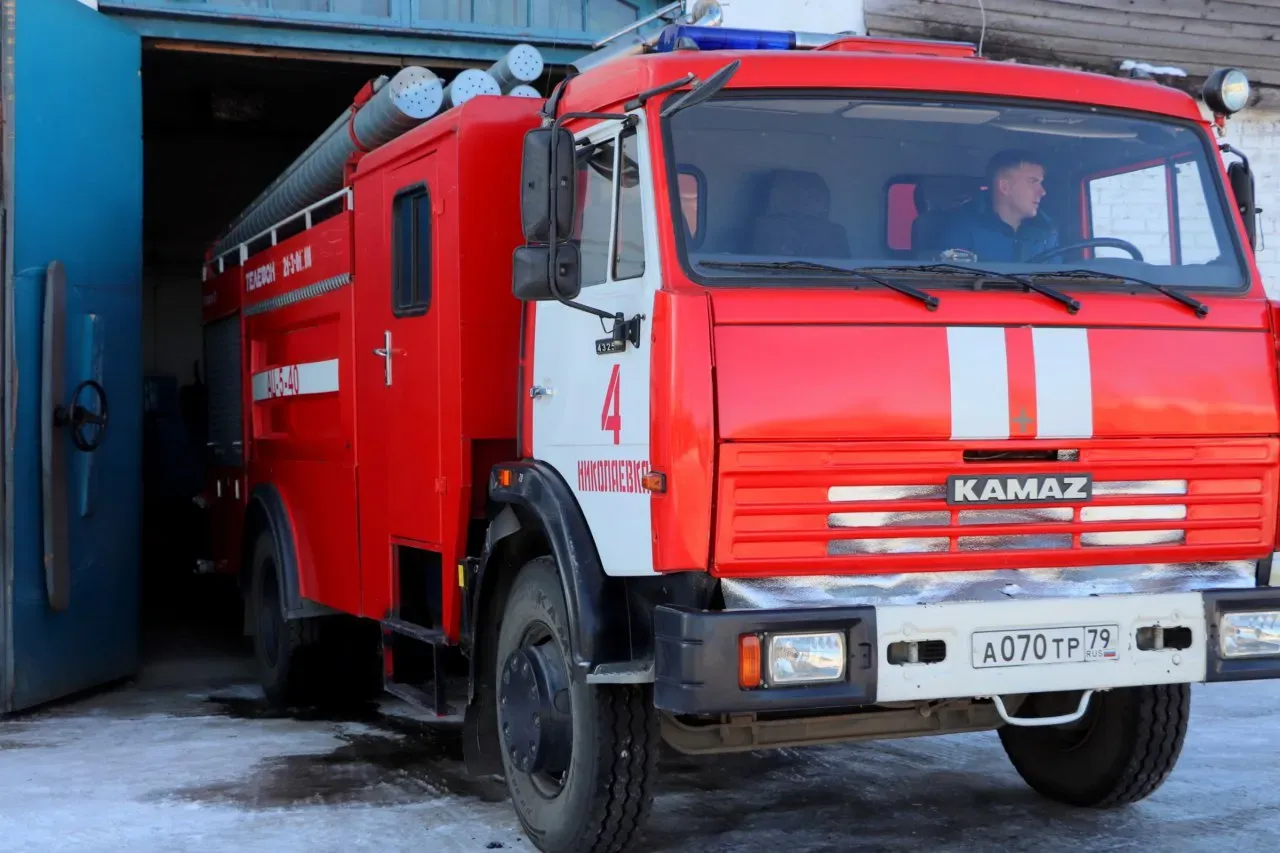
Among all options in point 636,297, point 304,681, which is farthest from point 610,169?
point 304,681

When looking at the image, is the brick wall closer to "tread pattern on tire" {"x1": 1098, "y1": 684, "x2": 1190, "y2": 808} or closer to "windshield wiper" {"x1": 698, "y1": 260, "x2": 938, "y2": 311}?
"windshield wiper" {"x1": 698, "y1": 260, "x2": 938, "y2": 311}

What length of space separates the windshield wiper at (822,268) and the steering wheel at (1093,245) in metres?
0.52

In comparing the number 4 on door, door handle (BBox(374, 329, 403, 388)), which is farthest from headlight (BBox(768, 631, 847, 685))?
door handle (BBox(374, 329, 403, 388))

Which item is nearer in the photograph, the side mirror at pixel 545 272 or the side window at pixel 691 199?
the side window at pixel 691 199

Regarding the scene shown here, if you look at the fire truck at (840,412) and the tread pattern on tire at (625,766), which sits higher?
the fire truck at (840,412)

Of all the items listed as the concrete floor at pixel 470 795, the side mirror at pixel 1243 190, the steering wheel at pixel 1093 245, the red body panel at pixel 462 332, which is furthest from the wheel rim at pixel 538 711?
the side mirror at pixel 1243 190

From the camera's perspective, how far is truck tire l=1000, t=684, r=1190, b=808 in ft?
17.1

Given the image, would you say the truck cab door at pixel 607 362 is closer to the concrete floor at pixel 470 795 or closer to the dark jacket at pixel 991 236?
the dark jacket at pixel 991 236

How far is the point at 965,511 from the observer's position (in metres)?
4.29

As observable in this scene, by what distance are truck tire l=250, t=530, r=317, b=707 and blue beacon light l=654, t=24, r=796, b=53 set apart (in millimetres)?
3695

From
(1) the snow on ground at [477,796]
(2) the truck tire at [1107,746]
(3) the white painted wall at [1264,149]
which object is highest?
(3) the white painted wall at [1264,149]

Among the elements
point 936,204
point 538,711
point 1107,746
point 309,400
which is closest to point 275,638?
point 309,400

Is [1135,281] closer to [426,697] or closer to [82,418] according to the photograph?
[426,697]

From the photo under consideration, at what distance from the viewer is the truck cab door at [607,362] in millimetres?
4312
